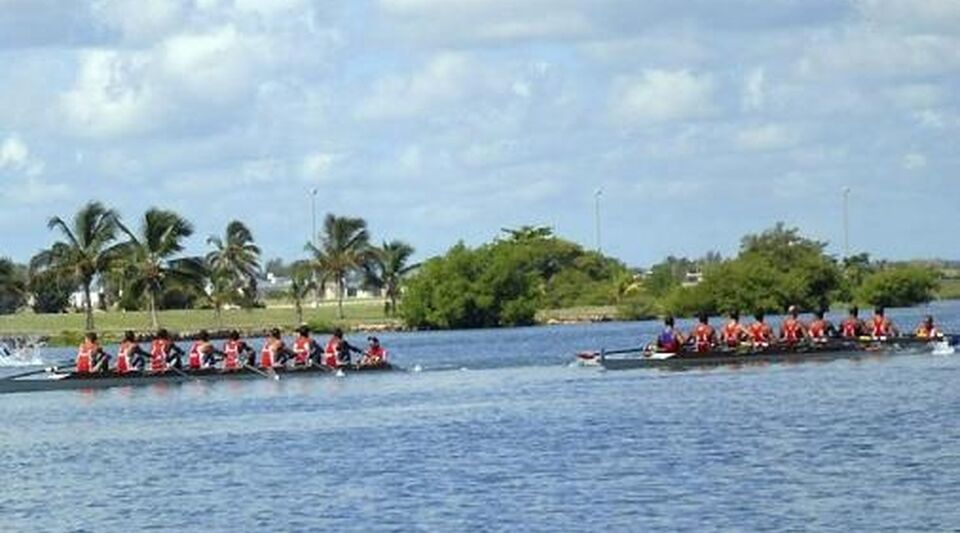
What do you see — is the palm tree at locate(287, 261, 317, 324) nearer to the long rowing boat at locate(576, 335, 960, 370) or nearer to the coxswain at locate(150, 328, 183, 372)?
the long rowing boat at locate(576, 335, 960, 370)

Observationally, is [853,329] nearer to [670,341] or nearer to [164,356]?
[670,341]

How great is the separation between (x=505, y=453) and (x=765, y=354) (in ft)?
81.3

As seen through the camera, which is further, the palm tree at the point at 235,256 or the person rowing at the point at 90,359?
the palm tree at the point at 235,256

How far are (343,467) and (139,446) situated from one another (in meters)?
7.79

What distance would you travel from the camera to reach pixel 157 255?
100m

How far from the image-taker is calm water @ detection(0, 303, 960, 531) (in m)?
31.1

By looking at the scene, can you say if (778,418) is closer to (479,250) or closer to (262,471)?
(262,471)

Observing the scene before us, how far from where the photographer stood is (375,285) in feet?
438

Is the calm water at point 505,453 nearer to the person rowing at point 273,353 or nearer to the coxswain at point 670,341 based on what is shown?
the person rowing at point 273,353

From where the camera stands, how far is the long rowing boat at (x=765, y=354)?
62.5 metres

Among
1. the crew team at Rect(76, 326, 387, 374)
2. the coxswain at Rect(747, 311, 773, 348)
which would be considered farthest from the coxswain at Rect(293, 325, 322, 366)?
the coxswain at Rect(747, 311, 773, 348)

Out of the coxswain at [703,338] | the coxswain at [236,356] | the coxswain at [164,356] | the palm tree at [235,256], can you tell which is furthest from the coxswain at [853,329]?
the palm tree at [235,256]

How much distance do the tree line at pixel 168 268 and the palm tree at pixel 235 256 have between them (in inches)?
2.1

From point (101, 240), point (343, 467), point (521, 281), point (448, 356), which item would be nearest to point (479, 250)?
point (521, 281)
